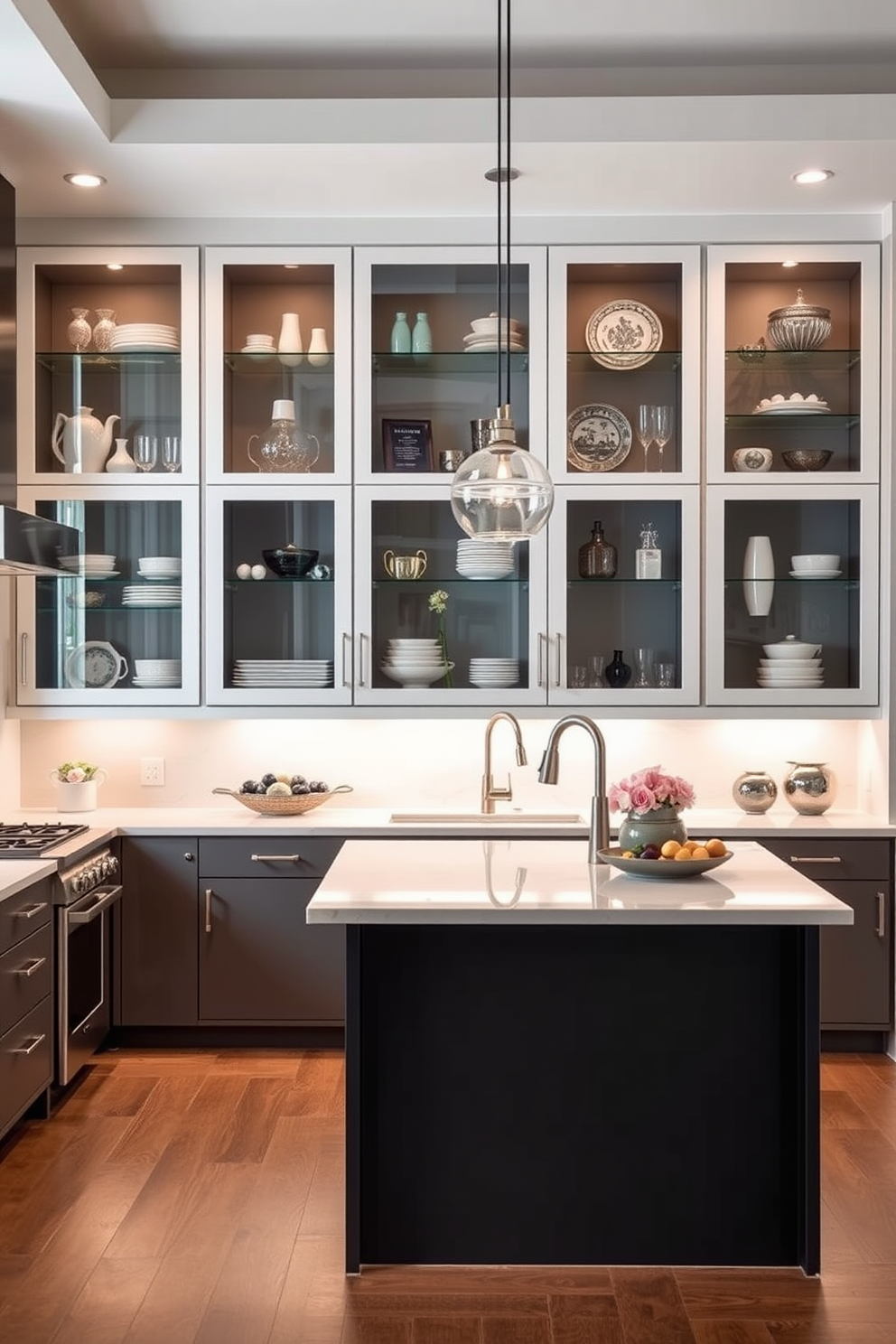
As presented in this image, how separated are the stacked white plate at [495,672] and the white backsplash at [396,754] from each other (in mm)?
353

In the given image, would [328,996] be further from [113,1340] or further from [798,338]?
[798,338]

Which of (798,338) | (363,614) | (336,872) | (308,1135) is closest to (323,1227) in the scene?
(308,1135)

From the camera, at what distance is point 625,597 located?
14.4ft

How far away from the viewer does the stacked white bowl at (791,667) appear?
4.34 meters

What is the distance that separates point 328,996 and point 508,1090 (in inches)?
59.7

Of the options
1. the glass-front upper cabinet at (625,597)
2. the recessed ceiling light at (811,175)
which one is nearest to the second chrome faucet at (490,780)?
the glass-front upper cabinet at (625,597)

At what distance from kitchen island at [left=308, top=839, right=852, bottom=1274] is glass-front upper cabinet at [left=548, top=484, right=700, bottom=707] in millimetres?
1634

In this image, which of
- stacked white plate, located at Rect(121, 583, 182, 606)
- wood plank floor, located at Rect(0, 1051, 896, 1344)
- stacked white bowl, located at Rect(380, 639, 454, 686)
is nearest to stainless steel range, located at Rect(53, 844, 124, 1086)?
wood plank floor, located at Rect(0, 1051, 896, 1344)

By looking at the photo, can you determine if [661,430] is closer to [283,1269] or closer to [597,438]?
[597,438]

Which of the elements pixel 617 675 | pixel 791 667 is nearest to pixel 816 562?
pixel 791 667

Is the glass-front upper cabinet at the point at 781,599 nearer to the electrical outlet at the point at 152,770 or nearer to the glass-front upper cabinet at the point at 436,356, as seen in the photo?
the glass-front upper cabinet at the point at 436,356

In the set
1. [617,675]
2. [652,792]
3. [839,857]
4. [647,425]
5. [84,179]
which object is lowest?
[839,857]

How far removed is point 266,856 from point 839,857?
6.37 feet

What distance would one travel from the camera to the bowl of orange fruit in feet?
9.26
